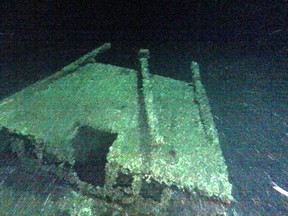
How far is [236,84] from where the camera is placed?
7.73 metres

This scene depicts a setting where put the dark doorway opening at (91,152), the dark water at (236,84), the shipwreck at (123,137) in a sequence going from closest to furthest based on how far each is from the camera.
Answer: the shipwreck at (123,137) < the dark doorway opening at (91,152) < the dark water at (236,84)

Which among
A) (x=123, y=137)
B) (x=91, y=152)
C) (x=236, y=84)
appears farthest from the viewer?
(x=236, y=84)

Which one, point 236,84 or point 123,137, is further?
point 236,84

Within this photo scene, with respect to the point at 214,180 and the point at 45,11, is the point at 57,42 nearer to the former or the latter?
the point at 45,11

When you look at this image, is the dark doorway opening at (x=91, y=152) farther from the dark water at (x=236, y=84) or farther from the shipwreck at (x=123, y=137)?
the dark water at (x=236, y=84)

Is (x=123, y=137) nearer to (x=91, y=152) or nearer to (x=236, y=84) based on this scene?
(x=91, y=152)

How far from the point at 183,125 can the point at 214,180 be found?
981mm

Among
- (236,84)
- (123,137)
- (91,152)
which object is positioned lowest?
(236,84)

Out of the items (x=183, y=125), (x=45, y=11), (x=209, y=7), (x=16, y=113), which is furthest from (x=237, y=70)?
(x=16, y=113)

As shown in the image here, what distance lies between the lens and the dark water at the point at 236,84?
17.2 ft

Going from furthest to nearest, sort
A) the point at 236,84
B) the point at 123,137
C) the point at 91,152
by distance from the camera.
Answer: the point at 236,84
the point at 91,152
the point at 123,137

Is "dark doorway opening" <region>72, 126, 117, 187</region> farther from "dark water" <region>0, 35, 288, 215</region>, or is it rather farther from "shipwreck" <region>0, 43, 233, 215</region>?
"dark water" <region>0, 35, 288, 215</region>

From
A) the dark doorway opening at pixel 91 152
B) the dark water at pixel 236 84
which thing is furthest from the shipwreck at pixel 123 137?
the dark water at pixel 236 84

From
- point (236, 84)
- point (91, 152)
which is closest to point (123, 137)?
point (91, 152)
